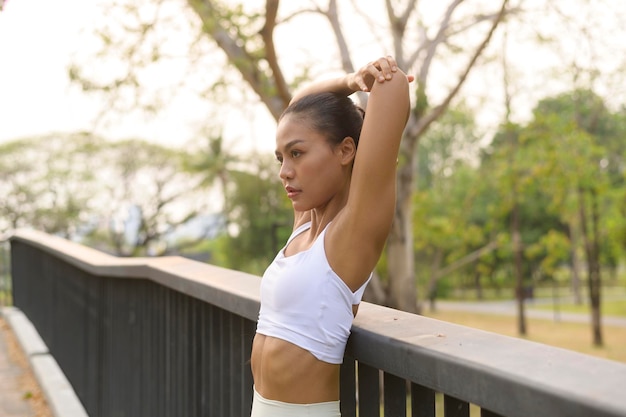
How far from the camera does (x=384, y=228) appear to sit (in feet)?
5.66

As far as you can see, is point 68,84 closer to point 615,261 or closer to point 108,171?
point 108,171

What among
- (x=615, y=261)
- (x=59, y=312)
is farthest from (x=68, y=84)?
(x=615, y=261)

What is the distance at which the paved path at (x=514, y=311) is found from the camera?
126 ft

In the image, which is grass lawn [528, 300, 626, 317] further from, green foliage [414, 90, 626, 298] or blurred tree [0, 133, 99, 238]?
blurred tree [0, 133, 99, 238]

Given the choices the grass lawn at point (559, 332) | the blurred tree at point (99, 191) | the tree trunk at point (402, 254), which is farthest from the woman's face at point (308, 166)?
the blurred tree at point (99, 191)

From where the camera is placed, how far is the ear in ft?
6.15

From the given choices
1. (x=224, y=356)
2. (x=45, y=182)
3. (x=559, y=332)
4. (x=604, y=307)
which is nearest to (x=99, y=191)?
(x=45, y=182)

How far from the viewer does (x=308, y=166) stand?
1.86 metres

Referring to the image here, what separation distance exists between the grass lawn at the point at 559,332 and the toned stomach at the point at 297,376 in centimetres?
2374

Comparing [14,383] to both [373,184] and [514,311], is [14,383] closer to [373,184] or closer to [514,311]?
[373,184]

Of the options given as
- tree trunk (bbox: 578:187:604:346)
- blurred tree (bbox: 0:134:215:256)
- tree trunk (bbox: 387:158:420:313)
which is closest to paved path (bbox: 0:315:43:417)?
tree trunk (bbox: 387:158:420:313)

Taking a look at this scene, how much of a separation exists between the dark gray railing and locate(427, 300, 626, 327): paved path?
3536 cm

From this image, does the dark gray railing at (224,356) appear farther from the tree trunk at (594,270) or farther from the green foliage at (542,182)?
the tree trunk at (594,270)

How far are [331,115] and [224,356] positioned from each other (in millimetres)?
1103
